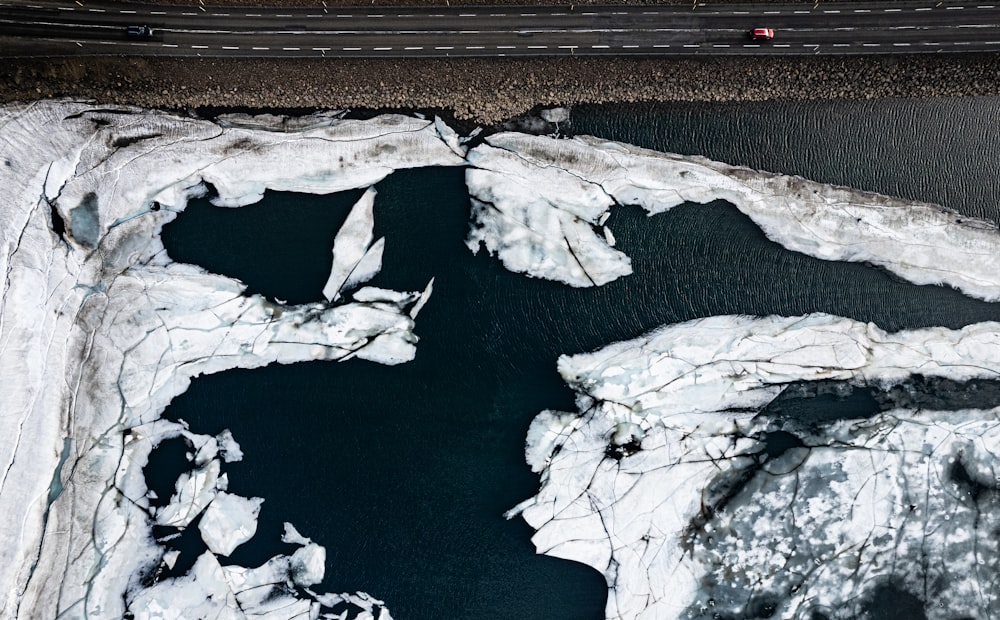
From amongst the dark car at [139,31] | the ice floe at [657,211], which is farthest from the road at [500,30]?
the ice floe at [657,211]

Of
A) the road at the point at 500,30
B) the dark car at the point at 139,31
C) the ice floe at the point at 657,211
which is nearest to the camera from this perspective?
the dark car at the point at 139,31

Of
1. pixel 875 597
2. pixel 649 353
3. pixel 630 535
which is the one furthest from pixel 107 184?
pixel 875 597

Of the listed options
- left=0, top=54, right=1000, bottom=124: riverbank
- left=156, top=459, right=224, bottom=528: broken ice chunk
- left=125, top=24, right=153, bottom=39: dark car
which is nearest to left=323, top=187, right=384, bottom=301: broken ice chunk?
left=0, top=54, right=1000, bottom=124: riverbank

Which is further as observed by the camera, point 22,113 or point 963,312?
point 963,312

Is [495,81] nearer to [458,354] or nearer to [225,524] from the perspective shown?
[458,354]

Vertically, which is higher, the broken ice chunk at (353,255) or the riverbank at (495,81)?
the riverbank at (495,81)

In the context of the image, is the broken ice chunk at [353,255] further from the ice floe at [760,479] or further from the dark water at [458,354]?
the ice floe at [760,479]

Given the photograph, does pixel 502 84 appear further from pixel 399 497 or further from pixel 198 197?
pixel 399 497
